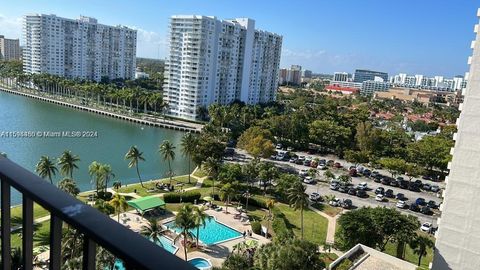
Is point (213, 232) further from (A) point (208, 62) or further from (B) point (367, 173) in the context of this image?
(A) point (208, 62)

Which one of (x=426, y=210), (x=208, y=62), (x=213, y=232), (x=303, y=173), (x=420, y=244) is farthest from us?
(x=208, y=62)

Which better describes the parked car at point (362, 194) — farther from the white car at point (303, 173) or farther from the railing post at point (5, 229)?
the railing post at point (5, 229)

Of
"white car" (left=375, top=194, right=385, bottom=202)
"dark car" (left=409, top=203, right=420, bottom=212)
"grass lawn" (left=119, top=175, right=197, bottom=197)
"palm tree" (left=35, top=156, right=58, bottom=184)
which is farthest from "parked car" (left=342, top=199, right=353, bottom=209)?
"palm tree" (left=35, top=156, right=58, bottom=184)

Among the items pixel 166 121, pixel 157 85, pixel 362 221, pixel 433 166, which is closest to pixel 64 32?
pixel 157 85

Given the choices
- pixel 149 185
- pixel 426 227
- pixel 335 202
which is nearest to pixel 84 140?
pixel 149 185

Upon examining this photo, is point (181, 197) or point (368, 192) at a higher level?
point (181, 197)

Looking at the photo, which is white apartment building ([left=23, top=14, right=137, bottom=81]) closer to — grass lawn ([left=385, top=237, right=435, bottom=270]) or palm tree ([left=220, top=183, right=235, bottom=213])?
palm tree ([left=220, top=183, right=235, bottom=213])

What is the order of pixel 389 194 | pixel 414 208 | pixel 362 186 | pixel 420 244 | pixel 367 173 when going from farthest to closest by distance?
1. pixel 367 173
2. pixel 362 186
3. pixel 389 194
4. pixel 414 208
5. pixel 420 244

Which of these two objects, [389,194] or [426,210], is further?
[389,194]
